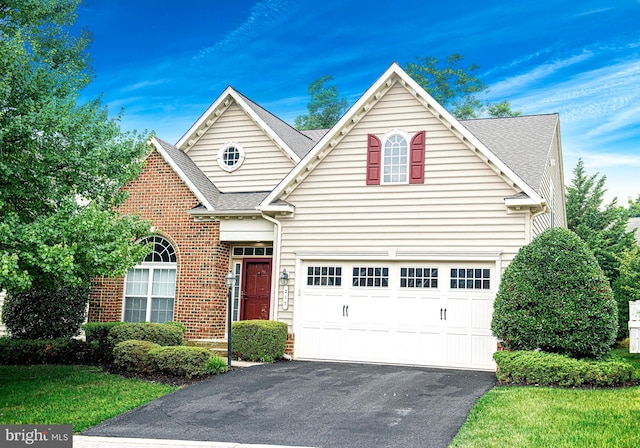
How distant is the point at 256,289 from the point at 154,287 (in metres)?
2.73

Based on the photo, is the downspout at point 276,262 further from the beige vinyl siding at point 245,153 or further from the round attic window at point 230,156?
the round attic window at point 230,156

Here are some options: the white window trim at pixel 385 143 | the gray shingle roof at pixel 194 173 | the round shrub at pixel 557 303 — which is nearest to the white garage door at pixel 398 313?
the round shrub at pixel 557 303

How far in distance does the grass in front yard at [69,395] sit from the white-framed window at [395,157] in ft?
22.9

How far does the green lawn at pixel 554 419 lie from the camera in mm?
7500

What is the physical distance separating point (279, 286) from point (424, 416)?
23.1ft

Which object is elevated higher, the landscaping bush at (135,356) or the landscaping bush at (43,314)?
the landscaping bush at (43,314)

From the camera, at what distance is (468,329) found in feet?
46.2

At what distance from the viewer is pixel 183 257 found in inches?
664

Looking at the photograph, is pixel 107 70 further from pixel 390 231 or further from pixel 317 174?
pixel 390 231

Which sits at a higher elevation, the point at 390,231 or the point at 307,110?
the point at 307,110

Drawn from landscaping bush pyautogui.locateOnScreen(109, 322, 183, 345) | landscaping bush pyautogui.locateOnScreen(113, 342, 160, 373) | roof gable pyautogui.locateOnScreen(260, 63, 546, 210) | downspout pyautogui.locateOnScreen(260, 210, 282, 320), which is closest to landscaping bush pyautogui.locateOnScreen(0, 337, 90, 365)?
landscaping bush pyautogui.locateOnScreen(109, 322, 183, 345)

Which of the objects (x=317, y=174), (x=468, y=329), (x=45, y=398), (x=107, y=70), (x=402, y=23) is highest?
(x=402, y=23)

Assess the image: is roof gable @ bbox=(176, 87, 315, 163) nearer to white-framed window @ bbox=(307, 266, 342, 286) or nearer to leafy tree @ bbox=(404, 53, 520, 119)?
white-framed window @ bbox=(307, 266, 342, 286)

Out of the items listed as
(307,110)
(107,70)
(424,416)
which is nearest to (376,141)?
(424,416)
